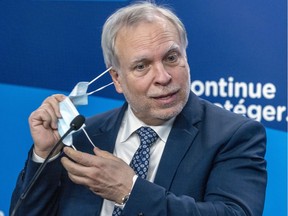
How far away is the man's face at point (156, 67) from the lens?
7.13ft

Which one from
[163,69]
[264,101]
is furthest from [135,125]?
[264,101]

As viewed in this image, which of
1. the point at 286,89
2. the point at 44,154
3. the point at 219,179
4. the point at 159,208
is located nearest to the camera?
the point at 159,208

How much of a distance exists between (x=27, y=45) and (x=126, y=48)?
1307mm

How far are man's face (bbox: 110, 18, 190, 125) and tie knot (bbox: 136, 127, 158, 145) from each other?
0.07 m

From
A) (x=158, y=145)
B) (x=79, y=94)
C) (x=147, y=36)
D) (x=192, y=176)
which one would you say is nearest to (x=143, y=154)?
(x=158, y=145)

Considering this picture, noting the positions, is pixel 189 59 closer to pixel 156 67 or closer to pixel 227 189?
pixel 156 67

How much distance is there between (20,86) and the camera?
3.44 meters

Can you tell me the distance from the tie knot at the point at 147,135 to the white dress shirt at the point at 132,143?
1 centimetres


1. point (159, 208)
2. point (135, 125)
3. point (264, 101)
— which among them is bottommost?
point (159, 208)

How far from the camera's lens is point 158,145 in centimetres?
227

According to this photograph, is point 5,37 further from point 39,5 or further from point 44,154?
point 44,154

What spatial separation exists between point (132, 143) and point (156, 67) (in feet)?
1.00

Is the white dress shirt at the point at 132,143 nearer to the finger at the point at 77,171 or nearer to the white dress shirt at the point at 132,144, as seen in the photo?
the white dress shirt at the point at 132,144

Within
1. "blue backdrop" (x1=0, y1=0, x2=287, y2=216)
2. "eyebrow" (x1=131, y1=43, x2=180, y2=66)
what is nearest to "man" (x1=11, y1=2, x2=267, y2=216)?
"eyebrow" (x1=131, y1=43, x2=180, y2=66)
